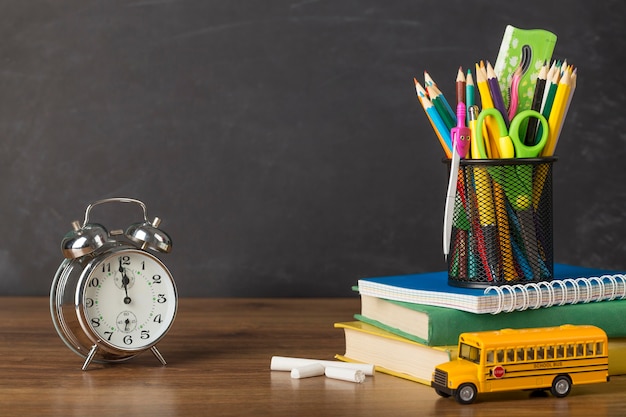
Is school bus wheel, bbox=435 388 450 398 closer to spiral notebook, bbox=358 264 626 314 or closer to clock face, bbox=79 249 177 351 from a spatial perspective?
spiral notebook, bbox=358 264 626 314

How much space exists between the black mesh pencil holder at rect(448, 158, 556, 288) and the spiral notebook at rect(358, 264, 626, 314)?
29 millimetres

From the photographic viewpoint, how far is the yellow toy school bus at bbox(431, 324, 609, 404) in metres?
1.05

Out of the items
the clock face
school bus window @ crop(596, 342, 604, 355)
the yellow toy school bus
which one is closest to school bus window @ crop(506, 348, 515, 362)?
the yellow toy school bus

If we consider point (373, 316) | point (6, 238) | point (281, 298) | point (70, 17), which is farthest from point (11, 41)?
point (373, 316)

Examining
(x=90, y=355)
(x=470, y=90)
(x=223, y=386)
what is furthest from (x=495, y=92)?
(x=90, y=355)

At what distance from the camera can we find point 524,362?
3.48ft

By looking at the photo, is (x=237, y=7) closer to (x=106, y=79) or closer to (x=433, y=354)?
(x=106, y=79)

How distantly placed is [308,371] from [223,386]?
11 cm

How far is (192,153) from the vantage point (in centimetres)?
188

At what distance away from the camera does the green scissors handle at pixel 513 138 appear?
1.20 metres

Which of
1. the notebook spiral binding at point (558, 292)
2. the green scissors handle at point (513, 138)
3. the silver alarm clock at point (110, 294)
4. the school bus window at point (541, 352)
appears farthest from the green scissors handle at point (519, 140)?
the silver alarm clock at point (110, 294)

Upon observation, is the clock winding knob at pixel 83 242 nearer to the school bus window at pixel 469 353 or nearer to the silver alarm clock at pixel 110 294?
the silver alarm clock at pixel 110 294

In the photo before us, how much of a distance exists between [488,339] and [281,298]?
2.91ft

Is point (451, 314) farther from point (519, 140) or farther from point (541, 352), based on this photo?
point (519, 140)
